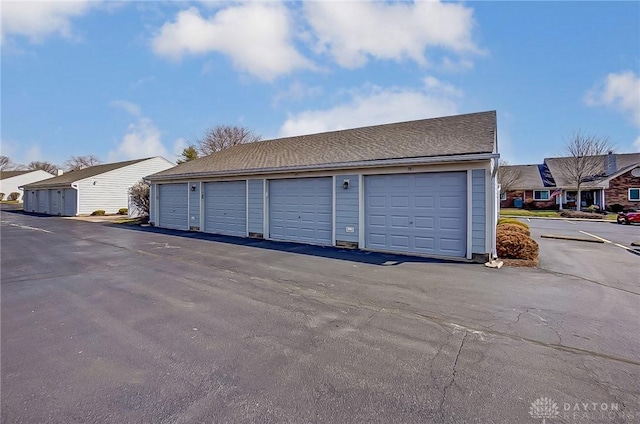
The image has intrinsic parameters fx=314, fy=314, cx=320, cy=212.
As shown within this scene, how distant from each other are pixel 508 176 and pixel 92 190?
136 ft

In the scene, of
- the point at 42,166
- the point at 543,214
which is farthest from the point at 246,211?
the point at 42,166

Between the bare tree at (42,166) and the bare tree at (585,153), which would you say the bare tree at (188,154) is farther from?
the bare tree at (42,166)

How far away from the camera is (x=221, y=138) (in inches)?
1588

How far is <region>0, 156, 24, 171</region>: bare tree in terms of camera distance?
71725mm

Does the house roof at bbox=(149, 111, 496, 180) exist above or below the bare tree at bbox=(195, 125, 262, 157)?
below

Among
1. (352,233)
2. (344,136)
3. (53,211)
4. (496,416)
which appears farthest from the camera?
(53,211)

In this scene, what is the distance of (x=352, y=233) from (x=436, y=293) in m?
4.88

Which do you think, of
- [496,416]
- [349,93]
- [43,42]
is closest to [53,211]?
[43,42]

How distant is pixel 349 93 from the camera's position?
1539 centimetres

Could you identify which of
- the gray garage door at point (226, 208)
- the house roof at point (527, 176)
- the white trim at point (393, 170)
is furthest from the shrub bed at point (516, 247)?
the house roof at point (527, 176)

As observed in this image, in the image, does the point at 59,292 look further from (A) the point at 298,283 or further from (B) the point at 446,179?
(B) the point at 446,179

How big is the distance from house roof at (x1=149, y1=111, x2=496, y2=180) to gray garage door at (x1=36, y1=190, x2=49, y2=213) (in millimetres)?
23607

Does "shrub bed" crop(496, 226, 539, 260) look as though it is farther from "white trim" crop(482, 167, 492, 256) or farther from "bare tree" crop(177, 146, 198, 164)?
"bare tree" crop(177, 146, 198, 164)

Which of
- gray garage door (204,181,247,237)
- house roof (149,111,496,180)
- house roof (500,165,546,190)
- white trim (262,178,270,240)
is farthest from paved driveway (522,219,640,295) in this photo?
house roof (500,165,546,190)
